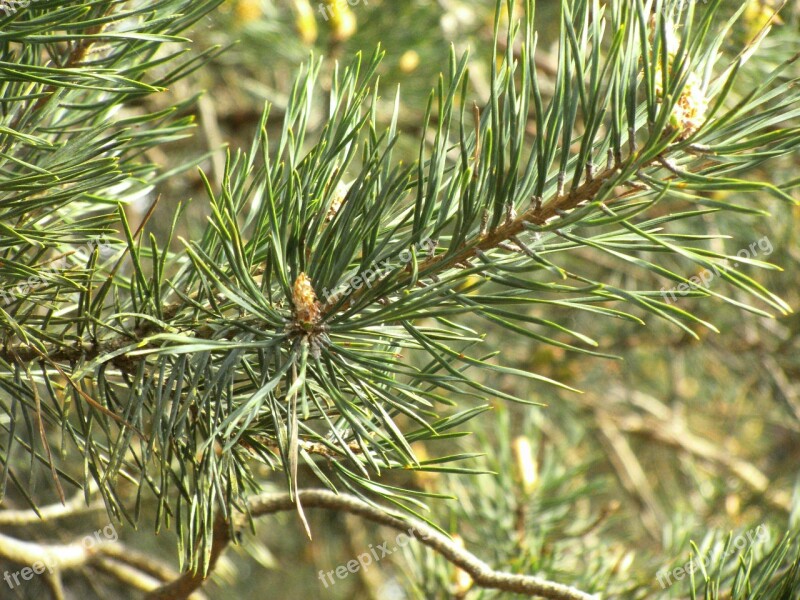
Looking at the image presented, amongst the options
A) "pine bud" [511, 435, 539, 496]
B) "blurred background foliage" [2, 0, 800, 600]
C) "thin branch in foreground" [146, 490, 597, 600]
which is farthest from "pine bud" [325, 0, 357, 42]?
"thin branch in foreground" [146, 490, 597, 600]

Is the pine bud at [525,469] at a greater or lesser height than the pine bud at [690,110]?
lesser

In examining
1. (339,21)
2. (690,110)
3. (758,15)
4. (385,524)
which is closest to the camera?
(690,110)

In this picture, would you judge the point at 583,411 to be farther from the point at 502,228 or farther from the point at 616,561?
the point at 502,228

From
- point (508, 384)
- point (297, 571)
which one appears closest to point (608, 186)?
point (508, 384)

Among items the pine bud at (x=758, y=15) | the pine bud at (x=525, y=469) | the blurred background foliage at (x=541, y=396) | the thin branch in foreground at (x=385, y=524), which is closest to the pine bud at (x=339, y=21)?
the blurred background foliage at (x=541, y=396)

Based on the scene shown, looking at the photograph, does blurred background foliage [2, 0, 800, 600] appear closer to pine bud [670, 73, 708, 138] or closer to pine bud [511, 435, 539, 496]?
pine bud [511, 435, 539, 496]

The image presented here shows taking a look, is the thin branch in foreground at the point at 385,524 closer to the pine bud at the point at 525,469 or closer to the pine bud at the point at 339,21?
the pine bud at the point at 525,469

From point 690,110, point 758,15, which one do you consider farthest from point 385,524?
point 758,15

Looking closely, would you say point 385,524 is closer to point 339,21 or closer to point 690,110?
point 690,110
